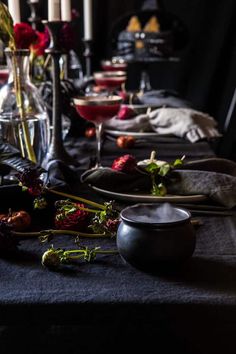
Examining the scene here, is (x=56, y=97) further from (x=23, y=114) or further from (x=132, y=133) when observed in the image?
(x=132, y=133)

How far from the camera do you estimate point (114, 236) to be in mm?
940

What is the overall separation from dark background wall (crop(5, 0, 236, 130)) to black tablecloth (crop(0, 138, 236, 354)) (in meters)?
3.85

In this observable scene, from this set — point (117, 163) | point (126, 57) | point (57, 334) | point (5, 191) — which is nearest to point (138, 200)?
→ point (117, 163)

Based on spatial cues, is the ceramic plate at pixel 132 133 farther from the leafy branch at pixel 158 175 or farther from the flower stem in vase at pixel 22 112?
the leafy branch at pixel 158 175

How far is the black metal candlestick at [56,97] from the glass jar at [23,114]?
0.20 feet

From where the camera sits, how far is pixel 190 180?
3.64 ft

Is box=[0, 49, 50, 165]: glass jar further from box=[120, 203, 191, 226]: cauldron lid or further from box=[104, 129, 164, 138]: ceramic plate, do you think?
box=[120, 203, 191, 226]: cauldron lid

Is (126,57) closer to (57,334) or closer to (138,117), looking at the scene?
(138,117)

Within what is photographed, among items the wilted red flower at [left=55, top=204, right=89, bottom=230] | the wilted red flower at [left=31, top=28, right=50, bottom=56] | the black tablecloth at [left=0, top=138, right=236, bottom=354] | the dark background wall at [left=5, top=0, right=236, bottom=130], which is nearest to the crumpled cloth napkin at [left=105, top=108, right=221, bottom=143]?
the wilted red flower at [left=31, top=28, right=50, bottom=56]

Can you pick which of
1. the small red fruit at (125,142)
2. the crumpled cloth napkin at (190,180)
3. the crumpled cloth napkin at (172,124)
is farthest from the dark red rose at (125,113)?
the crumpled cloth napkin at (190,180)

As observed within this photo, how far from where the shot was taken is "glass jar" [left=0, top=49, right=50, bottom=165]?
1354 mm

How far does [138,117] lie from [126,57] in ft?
6.45

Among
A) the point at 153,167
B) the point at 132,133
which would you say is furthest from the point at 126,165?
the point at 132,133

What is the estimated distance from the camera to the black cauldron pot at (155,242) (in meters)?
0.78
